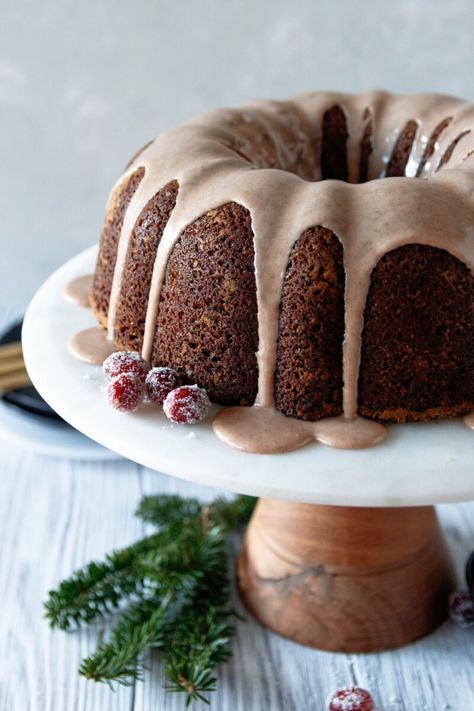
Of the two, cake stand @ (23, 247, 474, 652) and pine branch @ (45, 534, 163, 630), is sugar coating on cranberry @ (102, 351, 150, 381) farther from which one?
pine branch @ (45, 534, 163, 630)

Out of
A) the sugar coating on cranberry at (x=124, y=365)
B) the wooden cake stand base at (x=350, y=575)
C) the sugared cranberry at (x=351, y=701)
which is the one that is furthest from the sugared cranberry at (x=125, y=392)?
the sugared cranberry at (x=351, y=701)

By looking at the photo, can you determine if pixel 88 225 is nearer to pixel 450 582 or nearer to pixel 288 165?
pixel 288 165

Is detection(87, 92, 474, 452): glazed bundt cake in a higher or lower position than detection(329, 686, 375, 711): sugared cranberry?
higher

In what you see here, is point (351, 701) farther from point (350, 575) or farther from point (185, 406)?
point (185, 406)

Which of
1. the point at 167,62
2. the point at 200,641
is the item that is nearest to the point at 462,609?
the point at 200,641

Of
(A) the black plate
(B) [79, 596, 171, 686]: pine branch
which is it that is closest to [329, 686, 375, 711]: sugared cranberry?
(B) [79, 596, 171, 686]: pine branch

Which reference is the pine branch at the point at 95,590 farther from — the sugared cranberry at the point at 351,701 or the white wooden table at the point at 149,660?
the sugared cranberry at the point at 351,701
